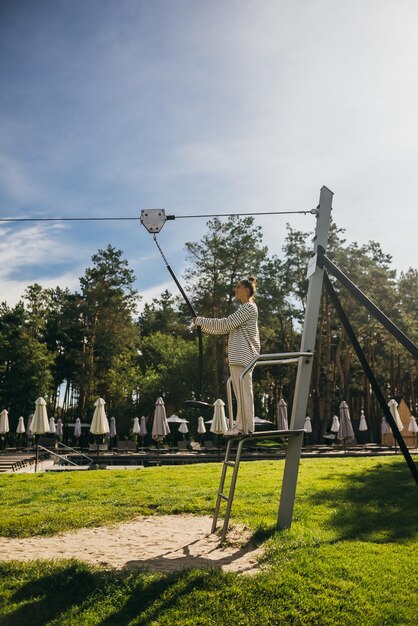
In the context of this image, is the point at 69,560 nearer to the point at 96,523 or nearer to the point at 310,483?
the point at 96,523

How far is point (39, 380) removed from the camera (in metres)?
44.9

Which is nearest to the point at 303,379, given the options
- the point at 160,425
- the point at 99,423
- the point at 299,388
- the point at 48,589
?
the point at 299,388

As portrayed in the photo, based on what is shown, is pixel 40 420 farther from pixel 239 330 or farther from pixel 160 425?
pixel 239 330

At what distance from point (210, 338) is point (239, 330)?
36.3 meters

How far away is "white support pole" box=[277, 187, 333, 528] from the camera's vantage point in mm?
6488

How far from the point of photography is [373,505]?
7.93 metres

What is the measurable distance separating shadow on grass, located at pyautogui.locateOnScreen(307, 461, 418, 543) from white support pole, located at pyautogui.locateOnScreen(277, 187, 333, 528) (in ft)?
2.33

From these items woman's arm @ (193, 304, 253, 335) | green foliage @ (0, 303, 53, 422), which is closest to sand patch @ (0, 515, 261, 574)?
woman's arm @ (193, 304, 253, 335)

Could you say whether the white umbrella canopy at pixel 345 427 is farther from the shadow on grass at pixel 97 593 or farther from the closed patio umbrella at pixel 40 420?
the shadow on grass at pixel 97 593

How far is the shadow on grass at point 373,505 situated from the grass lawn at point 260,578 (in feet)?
0.08

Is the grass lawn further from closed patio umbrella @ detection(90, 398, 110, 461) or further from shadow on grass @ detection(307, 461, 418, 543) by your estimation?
closed patio umbrella @ detection(90, 398, 110, 461)

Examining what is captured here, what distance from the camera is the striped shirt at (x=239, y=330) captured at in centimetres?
609

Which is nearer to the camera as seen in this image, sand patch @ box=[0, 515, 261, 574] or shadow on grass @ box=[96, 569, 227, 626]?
shadow on grass @ box=[96, 569, 227, 626]

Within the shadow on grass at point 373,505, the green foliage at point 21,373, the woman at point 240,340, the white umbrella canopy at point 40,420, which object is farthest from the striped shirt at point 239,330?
the green foliage at point 21,373
